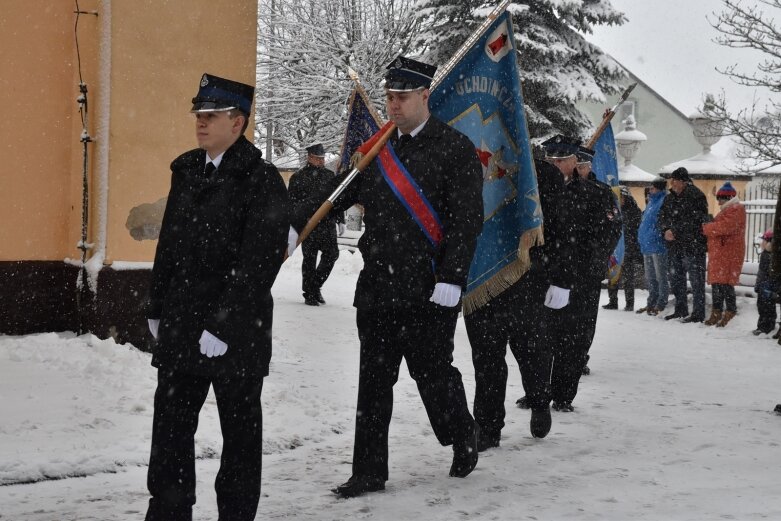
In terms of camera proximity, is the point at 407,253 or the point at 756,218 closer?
the point at 407,253

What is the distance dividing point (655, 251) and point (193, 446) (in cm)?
1214

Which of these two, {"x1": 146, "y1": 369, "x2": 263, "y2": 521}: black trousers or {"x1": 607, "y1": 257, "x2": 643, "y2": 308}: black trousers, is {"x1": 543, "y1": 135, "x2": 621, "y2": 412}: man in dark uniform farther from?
{"x1": 607, "y1": 257, "x2": 643, "y2": 308}: black trousers

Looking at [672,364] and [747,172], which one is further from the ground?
[747,172]

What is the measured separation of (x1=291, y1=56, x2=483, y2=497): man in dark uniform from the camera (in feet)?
15.7

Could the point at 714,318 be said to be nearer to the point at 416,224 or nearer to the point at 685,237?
the point at 685,237

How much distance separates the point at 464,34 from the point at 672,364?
14912 millimetres

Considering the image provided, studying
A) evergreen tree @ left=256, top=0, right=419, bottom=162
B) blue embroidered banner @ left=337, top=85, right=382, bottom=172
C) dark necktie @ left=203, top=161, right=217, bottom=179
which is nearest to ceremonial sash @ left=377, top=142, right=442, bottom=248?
dark necktie @ left=203, top=161, right=217, bottom=179

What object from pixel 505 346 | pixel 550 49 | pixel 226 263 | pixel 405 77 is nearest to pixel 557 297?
pixel 505 346

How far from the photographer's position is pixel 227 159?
392cm

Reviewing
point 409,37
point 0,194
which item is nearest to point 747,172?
point 409,37

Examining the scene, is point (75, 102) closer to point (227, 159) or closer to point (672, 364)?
point (227, 159)

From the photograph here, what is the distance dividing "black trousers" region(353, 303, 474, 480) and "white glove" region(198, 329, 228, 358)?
4.04 feet

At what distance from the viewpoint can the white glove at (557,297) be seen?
20.4ft

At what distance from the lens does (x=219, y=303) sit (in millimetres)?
3789
